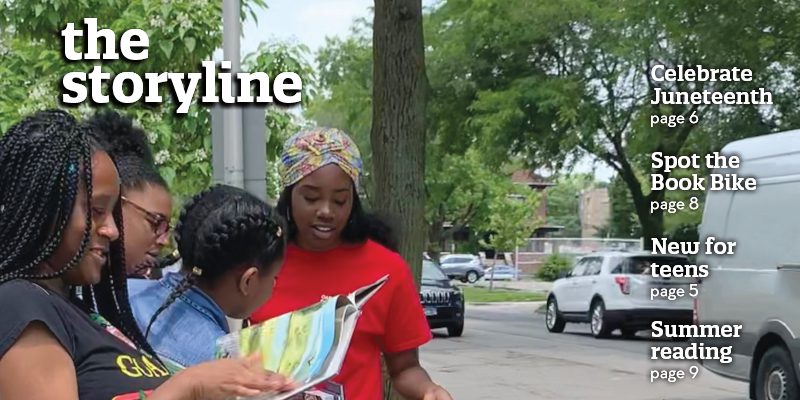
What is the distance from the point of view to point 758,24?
14281mm

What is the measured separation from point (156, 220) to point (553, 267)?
4430 centimetres

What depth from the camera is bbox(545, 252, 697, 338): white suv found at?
55.3ft

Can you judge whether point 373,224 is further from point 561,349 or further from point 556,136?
point 556,136

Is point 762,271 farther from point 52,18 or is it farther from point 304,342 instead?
point 304,342

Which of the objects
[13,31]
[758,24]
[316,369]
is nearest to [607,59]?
[758,24]

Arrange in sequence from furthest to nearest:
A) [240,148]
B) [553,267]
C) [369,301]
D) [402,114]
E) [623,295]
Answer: [553,267] < [623,295] < [402,114] < [240,148] < [369,301]

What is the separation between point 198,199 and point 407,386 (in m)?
0.89

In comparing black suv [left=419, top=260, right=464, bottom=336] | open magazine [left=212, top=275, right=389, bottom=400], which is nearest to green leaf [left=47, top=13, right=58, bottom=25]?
open magazine [left=212, top=275, right=389, bottom=400]

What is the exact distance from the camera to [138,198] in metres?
2.49

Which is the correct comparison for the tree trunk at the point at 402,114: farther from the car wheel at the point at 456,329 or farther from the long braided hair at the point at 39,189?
the car wheel at the point at 456,329

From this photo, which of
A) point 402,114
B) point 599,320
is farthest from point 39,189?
point 599,320

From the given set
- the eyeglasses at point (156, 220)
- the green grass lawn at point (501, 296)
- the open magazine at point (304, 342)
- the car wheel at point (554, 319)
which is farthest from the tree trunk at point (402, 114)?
the green grass lawn at point (501, 296)

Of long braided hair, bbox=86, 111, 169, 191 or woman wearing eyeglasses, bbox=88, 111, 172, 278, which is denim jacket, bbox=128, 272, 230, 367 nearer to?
woman wearing eyeglasses, bbox=88, 111, 172, 278

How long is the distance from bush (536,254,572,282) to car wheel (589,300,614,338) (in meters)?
26.9
